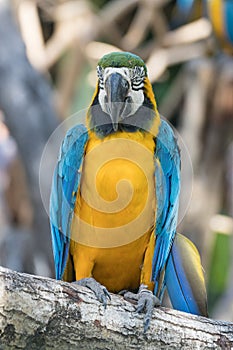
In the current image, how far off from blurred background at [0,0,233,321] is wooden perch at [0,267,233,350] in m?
1.68

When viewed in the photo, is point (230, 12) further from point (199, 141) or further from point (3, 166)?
point (3, 166)

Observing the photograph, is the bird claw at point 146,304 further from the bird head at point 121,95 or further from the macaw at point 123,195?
the bird head at point 121,95

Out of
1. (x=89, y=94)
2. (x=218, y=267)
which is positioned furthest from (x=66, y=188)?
(x=218, y=267)

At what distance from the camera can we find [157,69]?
411 cm

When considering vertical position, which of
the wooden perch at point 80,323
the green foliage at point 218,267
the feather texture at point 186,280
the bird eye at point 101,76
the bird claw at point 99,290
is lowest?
the wooden perch at point 80,323

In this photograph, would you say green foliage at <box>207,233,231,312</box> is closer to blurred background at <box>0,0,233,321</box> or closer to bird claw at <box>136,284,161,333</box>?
blurred background at <box>0,0,233,321</box>

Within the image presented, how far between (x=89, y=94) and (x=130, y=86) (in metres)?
2.64

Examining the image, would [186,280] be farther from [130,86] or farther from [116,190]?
[130,86]

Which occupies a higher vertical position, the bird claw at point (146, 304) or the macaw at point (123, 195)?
the macaw at point (123, 195)

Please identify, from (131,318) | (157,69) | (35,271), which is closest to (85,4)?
(157,69)

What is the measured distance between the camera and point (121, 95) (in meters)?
1.62

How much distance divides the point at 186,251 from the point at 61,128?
5.42 feet

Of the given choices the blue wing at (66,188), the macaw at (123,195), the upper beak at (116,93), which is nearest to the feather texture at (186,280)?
the macaw at (123,195)

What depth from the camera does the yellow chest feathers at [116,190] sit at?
1.66 m
